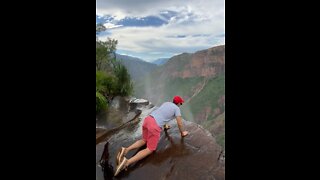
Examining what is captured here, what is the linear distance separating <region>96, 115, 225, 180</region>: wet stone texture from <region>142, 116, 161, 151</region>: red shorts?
69 millimetres

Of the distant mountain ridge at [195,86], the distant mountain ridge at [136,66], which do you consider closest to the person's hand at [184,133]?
the distant mountain ridge at [195,86]

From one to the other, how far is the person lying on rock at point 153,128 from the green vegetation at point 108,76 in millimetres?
423

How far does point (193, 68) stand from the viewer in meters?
2.39

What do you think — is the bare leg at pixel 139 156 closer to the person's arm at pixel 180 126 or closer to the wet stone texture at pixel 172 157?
the wet stone texture at pixel 172 157

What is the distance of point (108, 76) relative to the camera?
8.54 ft

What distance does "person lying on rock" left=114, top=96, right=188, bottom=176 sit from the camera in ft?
6.91

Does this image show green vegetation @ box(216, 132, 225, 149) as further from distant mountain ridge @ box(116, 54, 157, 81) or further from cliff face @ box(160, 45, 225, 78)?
distant mountain ridge @ box(116, 54, 157, 81)

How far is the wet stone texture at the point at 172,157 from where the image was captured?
6.66 feet

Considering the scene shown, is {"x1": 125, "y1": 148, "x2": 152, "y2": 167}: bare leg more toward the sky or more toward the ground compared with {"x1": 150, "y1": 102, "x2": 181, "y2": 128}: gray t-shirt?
more toward the ground

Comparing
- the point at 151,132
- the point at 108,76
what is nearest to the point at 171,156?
the point at 151,132

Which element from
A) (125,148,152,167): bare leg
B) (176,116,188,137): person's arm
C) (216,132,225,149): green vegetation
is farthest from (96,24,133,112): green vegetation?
(216,132,225,149): green vegetation

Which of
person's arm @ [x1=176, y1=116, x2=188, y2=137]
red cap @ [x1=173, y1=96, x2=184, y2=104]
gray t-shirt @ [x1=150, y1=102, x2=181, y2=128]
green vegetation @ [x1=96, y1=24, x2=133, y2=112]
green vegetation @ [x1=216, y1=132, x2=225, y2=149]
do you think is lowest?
green vegetation @ [x1=216, y1=132, x2=225, y2=149]

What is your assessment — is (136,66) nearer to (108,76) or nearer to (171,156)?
(108,76)
